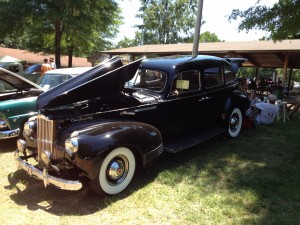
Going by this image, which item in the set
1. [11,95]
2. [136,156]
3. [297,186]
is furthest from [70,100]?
[297,186]

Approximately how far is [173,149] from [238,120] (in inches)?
114

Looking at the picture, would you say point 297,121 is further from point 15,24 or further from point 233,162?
point 15,24

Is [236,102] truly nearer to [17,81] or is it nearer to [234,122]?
[234,122]

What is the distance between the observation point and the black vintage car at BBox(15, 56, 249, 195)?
3.66 m

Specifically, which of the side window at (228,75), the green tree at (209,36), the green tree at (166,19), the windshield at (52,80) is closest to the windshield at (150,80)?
the side window at (228,75)

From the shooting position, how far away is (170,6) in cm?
3922

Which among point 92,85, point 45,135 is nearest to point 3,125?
point 45,135

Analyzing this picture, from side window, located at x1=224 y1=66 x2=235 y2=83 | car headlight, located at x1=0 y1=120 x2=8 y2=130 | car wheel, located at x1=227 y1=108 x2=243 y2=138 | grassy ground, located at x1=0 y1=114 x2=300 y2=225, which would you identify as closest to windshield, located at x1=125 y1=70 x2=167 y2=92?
grassy ground, located at x1=0 y1=114 x2=300 y2=225

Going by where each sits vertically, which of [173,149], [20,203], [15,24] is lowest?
[20,203]

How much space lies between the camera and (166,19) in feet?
131

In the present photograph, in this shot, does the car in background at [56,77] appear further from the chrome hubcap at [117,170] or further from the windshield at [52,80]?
the chrome hubcap at [117,170]

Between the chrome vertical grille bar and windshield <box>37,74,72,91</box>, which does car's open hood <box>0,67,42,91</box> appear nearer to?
windshield <box>37,74,72,91</box>

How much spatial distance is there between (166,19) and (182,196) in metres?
38.4

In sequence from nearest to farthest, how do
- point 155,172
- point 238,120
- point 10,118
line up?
1. point 155,172
2. point 10,118
3. point 238,120
